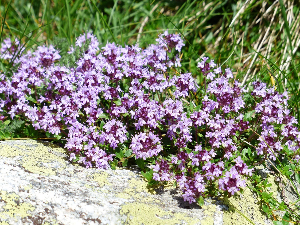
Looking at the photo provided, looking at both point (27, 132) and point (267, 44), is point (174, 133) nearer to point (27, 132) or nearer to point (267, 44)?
→ point (27, 132)

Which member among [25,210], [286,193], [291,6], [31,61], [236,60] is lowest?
[25,210]

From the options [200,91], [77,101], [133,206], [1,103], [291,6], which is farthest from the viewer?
[291,6]

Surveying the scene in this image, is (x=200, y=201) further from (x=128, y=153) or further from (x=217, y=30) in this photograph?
(x=217, y=30)

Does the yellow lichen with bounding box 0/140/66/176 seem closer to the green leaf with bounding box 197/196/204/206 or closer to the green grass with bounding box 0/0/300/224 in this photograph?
the green leaf with bounding box 197/196/204/206

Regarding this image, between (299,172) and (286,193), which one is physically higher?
(299,172)

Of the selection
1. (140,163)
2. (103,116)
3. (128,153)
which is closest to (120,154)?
(128,153)

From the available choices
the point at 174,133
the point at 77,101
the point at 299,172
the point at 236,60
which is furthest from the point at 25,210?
the point at 236,60

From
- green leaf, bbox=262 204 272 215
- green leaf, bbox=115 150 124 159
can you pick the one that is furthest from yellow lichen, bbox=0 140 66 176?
green leaf, bbox=262 204 272 215

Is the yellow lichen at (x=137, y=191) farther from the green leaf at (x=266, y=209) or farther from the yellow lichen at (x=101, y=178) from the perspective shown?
the green leaf at (x=266, y=209)
